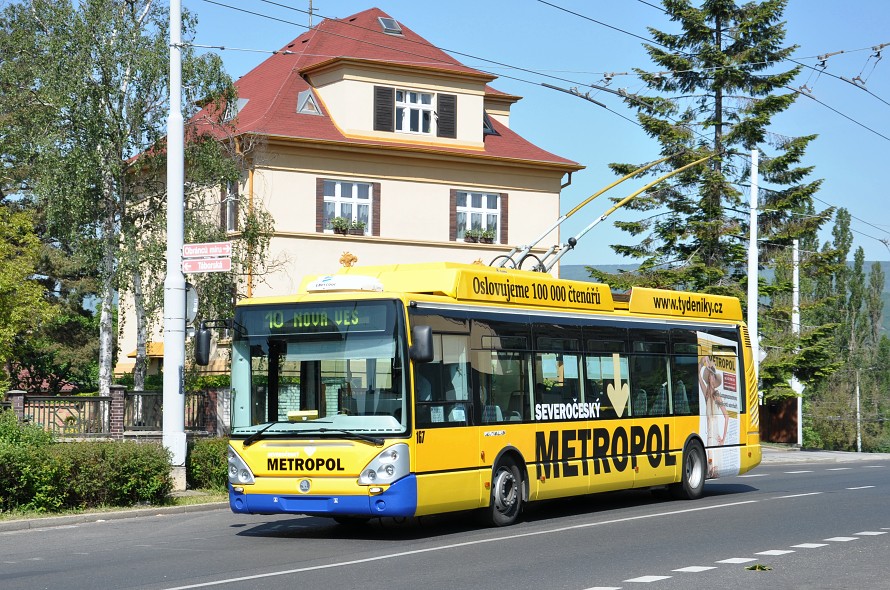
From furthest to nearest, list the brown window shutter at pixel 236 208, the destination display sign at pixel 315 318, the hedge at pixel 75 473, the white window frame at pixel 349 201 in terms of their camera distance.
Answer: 1. the white window frame at pixel 349 201
2. the brown window shutter at pixel 236 208
3. the hedge at pixel 75 473
4. the destination display sign at pixel 315 318

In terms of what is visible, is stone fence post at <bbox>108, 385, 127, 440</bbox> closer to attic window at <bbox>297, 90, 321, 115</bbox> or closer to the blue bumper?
the blue bumper

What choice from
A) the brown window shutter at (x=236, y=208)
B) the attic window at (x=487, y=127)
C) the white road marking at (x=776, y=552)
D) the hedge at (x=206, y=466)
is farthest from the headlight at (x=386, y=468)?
the attic window at (x=487, y=127)

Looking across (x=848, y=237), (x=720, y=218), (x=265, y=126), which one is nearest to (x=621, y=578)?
(x=265, y=126)

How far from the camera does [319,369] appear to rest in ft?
48.1

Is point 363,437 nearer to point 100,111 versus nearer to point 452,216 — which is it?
point 100,111

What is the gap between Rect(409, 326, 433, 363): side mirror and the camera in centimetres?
1406

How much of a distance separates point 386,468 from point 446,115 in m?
31.0

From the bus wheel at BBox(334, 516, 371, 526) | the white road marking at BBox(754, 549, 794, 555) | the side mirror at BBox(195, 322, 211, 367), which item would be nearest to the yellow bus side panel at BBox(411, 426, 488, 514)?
the bus wheel at BBox(334, 516, 371, 526)

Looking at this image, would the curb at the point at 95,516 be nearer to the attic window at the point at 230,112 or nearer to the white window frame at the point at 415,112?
the attic window at the point at 230,112

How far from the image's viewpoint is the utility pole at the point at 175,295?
1927 centimetres

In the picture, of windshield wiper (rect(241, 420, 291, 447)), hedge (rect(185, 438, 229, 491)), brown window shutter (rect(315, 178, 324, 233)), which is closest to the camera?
windshield wiper (rect(241, 420, 291, 447))

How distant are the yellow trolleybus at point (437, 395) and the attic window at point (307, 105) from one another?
25339 mm

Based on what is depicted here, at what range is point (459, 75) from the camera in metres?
43.9

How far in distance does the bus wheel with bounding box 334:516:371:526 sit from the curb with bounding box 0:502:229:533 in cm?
293
